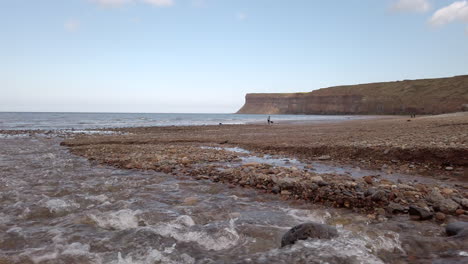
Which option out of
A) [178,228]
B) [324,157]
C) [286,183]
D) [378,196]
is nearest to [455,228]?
[378,196]

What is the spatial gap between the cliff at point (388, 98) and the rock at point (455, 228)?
80.4 meters

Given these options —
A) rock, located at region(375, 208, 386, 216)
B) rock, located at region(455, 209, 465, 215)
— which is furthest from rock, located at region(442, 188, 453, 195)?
rock, located at region(375, 208, 386, 216)

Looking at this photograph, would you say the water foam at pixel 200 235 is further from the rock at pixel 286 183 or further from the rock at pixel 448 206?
the rock at pixel 448 206

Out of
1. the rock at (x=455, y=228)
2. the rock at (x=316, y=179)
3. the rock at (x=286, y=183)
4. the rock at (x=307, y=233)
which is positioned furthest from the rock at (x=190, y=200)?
the rock at (x=455, y=228)

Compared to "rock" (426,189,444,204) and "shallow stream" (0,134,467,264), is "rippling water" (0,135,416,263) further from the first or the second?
"rock" (426,189,444,204)

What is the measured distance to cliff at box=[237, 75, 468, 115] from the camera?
7769 cm

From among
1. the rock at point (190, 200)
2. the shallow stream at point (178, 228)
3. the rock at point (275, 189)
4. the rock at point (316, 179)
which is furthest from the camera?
the rock at point (316, 179)

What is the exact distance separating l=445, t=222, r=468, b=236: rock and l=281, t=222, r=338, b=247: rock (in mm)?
1523

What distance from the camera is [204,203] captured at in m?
5.68

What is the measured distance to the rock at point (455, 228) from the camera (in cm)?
371

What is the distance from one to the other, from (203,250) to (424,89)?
356 feet

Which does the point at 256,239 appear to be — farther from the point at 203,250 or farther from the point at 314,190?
the point at 314,190

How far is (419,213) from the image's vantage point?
177 inches

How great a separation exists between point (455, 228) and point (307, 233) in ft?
6.65
